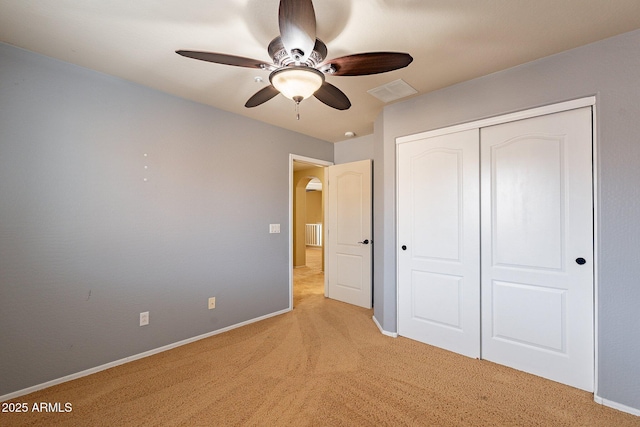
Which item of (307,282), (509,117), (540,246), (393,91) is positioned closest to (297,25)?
(393,91)

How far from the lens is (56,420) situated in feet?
→ 5.61

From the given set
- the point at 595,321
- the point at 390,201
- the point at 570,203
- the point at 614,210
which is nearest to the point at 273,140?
the point at 390,201

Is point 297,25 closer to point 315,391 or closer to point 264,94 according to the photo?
point 264,94

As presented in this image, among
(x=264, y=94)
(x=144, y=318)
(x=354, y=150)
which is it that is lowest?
(x=144, y=318)

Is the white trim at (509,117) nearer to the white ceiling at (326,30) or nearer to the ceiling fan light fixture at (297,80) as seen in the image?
the white ceiling at (326,30)

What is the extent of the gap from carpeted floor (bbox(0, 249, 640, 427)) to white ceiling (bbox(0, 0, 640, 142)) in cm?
249

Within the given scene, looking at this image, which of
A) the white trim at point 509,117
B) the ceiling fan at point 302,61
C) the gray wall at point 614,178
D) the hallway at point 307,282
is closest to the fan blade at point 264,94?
the ceiling fan at point 302,61

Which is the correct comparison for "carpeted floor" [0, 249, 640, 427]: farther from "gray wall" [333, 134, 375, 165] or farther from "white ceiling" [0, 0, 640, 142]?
"gray wall" [333, 134, 375, 165]

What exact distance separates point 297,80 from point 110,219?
6.61 ft

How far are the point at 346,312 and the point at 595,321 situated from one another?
7.97 ft

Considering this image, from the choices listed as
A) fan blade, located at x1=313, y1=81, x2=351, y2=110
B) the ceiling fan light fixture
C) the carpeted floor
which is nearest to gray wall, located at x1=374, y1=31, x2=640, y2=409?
the carpeted floor

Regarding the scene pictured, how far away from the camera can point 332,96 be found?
1837 millimetres

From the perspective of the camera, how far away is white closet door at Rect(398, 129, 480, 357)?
2.49 metres

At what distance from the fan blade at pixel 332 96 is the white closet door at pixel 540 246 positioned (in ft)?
4.67
